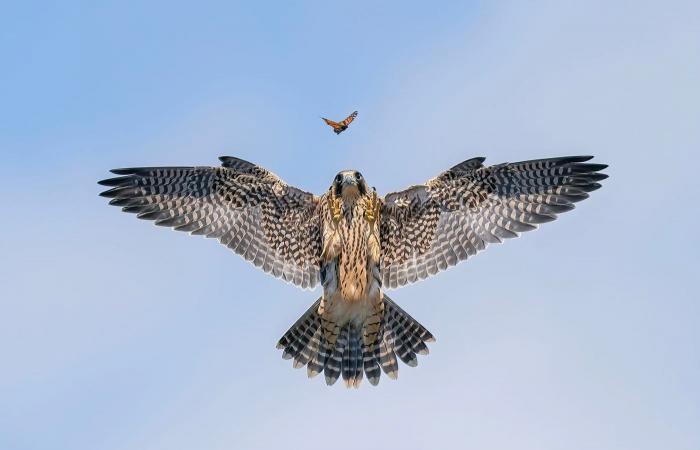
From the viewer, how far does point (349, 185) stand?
20266 mm

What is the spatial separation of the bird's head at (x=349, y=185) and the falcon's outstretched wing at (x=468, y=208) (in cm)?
61

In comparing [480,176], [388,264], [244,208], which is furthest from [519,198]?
[244,208]

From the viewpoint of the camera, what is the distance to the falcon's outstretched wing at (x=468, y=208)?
20688mm

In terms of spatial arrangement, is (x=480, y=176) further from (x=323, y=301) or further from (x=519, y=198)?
(x=323, y=301)

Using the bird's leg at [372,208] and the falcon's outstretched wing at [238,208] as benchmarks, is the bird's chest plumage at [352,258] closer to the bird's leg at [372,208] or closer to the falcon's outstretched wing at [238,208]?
the bird's leg at [372,208]

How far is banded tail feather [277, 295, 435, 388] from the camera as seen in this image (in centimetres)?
2088

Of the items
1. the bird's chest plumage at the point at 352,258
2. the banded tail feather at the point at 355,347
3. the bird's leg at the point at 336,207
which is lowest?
the banded tail feather at the point at 355,347

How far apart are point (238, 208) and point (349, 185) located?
1.64 m

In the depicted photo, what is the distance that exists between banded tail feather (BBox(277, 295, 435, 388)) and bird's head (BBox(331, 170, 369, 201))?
146 centimetres

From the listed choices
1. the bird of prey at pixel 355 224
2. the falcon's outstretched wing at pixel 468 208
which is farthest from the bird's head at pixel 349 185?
the falcon's outstretched wing at pixel 468 208

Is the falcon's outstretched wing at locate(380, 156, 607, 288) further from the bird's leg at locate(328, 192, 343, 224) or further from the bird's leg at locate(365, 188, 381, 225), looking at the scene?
the bird's leg at locate(328, 192, 343, 224)

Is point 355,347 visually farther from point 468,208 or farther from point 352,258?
point 468,208

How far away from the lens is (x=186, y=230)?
20.6 meters

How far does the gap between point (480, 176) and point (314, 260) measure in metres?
2.47
